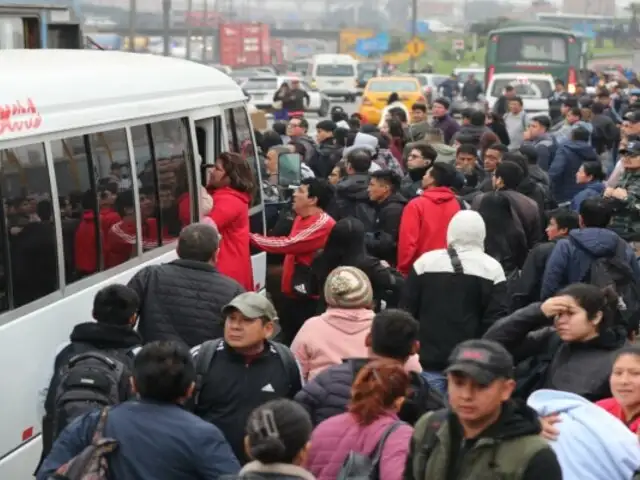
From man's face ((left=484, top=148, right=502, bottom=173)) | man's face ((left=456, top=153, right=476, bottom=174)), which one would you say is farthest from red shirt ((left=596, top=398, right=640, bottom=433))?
man's face ((left=456, top=153, right=476, bottom=174))

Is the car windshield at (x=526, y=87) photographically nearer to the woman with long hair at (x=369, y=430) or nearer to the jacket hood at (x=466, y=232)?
the jacket hood at (x=466, y=232)

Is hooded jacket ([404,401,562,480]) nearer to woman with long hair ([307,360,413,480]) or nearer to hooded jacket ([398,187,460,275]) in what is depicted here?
woman with long hair ([307,360,413,480])

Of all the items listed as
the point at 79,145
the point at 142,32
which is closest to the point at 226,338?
the point at 79,145

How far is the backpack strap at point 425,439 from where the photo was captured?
182 inches

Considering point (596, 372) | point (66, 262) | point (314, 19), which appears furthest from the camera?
point (314, 19)

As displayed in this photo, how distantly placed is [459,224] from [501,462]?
3.92 meters

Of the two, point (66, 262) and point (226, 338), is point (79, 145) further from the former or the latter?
point (226, 338)

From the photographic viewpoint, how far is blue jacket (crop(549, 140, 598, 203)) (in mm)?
15055

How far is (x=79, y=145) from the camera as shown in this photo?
328 inches

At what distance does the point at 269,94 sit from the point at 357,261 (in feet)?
143

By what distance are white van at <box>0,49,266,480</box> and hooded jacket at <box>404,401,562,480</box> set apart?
263 cm

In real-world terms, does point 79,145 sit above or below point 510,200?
above

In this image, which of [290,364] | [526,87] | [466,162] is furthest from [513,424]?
[526,87]

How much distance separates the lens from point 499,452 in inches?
174
